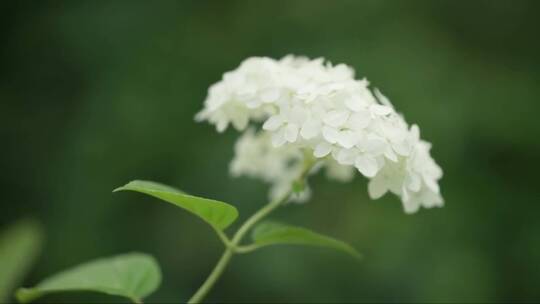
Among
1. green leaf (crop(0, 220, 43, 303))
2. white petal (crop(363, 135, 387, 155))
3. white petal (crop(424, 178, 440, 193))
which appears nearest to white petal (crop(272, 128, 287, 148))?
white petal (crop(363, 135, 387, 155))

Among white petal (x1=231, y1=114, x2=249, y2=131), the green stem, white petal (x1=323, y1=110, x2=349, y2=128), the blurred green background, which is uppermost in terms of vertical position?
white petal (x1=323, y1=110, x2=349, y2=128)

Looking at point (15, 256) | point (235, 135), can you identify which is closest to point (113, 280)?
point (15, 256)

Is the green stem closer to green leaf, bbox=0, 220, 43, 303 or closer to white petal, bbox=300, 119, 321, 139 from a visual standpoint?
white petal, bbox=300, 119, 321, 139

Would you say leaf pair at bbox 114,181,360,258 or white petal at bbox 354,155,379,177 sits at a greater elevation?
white petal at bbox 354,155,379,177

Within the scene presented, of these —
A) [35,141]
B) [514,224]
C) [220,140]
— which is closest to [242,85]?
[220,140]

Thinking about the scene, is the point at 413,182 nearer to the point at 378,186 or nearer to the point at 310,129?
the point at 378,186

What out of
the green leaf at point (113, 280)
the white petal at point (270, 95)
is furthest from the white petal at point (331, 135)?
the green leaf at point (113, 280)
